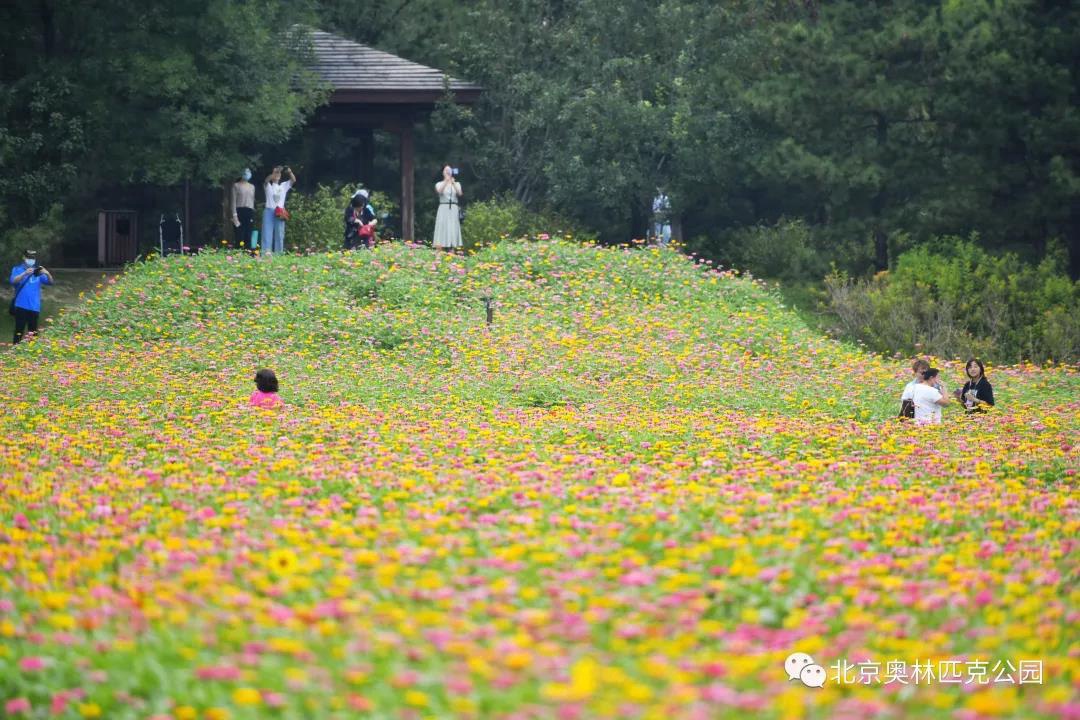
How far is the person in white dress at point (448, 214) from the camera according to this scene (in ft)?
84.6

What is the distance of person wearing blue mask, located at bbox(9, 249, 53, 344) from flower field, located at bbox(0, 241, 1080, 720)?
17.5 feet

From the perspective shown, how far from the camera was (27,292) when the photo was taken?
65.5 feet

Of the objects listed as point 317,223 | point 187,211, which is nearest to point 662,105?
point 317,223

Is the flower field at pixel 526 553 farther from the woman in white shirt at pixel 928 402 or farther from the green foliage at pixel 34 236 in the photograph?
the green foliage at pixel 34 236

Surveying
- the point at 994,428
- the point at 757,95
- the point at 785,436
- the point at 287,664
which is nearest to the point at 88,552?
the point at 287,664

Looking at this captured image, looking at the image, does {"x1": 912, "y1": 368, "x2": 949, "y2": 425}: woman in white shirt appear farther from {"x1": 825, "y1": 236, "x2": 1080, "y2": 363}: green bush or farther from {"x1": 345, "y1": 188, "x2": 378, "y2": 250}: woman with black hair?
{"x1": 345, "y1": 188, "x2": 378, "y2": 250}: woman with black hair

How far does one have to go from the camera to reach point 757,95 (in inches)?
1072

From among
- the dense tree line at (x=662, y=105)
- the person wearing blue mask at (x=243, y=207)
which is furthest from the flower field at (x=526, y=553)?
the person wearing blue mask at (x=243, y=207)

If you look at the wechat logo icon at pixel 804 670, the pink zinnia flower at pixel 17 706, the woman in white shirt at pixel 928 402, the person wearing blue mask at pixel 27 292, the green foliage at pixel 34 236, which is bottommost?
the pink zinnia flower at pixel 17 706

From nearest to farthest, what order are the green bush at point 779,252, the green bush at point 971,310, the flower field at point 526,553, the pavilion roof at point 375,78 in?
the flower field at point 526,553
the green bush at point 971,310
the pavilion roof at point 375,78
the green bush at point 779,252

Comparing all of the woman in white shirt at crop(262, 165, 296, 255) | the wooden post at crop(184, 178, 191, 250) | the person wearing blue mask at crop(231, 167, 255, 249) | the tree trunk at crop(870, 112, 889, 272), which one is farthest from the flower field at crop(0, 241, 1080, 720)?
the wooden post at crop(184, 178, 191, 250)

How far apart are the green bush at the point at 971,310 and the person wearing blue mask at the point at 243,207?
36.8 ft

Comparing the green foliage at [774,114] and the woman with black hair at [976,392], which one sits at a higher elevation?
the green foliage at [774,114]

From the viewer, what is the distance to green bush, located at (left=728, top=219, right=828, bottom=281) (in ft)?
92.9
